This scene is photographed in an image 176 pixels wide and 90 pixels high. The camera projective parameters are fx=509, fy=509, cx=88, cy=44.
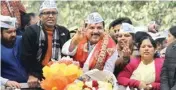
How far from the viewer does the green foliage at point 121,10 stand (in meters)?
13.4

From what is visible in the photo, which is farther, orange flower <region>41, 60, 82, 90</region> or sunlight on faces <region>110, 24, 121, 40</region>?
sunlight on faces <region>110, 24, 121, 40</region>

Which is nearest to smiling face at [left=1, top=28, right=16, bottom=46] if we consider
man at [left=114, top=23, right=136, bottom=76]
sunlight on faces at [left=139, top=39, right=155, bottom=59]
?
man at [left=114, top=23, right=136, bottom=76]

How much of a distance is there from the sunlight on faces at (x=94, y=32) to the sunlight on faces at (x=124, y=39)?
439mm

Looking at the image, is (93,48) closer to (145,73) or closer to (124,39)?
(124,39)

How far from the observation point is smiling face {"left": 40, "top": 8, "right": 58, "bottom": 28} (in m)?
6.45

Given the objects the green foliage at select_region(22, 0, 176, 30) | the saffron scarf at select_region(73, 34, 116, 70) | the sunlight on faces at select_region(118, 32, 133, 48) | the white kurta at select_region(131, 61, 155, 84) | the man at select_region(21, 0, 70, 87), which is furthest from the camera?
the green foliage at select_region(22, 0, 176, 30)

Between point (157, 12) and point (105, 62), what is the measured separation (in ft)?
25.5

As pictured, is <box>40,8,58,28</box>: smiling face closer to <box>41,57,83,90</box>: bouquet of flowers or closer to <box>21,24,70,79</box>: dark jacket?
<box>21,24,70,79</box>: dark jacket

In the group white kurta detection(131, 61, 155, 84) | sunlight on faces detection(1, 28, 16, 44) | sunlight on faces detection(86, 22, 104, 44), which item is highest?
sunlight on faces detection(86, 22, 104, 44)

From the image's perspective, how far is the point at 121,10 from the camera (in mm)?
14406

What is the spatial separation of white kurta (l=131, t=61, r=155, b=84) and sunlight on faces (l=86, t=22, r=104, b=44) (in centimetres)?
65

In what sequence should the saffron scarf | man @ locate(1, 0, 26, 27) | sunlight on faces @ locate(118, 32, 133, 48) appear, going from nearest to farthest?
1. the saffron scarf
2. sunlight on faces @ locate(118, 32, 133, 48)
3. man @ locate(1, 0, 26, 27)

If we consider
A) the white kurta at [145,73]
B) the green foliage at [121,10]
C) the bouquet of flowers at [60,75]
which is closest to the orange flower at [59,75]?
the bouquet of flowers at [60,75]

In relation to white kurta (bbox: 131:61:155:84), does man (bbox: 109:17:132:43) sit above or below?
above
